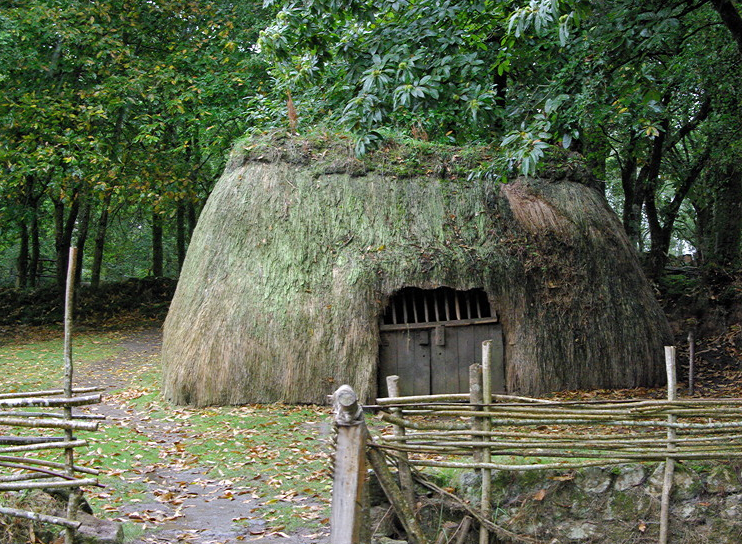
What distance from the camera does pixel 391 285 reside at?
33.0 ft

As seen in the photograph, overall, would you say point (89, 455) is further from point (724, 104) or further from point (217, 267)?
point (724, 104)

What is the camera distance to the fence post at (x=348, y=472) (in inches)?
152

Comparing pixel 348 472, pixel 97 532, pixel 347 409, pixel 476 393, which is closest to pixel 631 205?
pixel 476 393

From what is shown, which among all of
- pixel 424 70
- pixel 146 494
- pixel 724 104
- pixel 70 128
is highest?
pixel 70 128

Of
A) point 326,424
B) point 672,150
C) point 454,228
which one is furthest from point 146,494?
point 672,150

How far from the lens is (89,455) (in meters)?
7.44

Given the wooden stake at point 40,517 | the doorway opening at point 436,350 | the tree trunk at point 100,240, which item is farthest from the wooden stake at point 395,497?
the tree trunk at point 100,240

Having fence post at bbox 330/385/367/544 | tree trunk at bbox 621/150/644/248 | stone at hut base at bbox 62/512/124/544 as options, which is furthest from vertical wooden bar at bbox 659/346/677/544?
tree trunk at bbox 621/150/644/248

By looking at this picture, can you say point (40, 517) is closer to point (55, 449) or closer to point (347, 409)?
point (55, 449)

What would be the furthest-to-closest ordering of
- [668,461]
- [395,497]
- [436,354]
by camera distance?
[436,354] < [668,461] < [395,497]

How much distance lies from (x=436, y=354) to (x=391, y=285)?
1.28 meters

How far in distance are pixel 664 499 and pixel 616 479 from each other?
0.42 m

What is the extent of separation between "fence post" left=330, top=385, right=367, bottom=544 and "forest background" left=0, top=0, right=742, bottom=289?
3.59 meters

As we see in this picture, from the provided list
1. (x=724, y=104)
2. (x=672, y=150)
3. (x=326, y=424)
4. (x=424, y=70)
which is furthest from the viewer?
(x=672, y=150)
